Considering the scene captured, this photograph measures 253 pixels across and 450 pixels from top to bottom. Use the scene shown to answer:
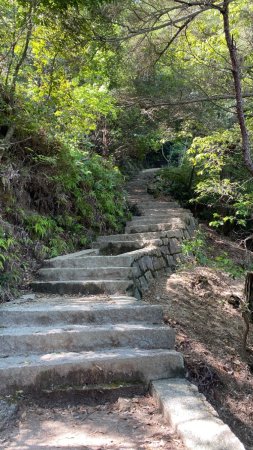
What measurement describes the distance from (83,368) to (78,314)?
82 centimetres

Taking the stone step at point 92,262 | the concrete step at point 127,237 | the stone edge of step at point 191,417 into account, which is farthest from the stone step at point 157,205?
the stone edge of step at point 191,417

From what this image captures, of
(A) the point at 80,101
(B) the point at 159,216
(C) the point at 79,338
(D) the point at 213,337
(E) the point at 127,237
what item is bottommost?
(D) the point at 213,337

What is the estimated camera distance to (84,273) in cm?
498

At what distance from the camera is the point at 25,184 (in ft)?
19.4

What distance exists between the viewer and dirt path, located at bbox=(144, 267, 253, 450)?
3.84m

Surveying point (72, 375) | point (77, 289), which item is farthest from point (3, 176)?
point (72, 375)

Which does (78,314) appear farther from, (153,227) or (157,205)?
(157,205)

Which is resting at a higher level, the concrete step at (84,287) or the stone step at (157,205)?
the stone step at (157,205)

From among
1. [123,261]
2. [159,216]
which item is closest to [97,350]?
[123,261]

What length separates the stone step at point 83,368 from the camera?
2.77 metres

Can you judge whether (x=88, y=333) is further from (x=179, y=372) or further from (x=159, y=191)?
(x=159, y=191)

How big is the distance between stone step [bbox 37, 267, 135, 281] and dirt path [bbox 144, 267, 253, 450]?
31.0 inches

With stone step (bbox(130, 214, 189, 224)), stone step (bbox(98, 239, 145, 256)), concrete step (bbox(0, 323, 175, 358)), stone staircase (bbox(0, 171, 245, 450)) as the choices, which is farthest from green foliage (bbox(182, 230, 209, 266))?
concrete step (bbox(0, 323, 175, 358))

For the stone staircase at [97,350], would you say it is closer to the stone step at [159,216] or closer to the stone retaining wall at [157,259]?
the stone retaining wall at [157,259]
